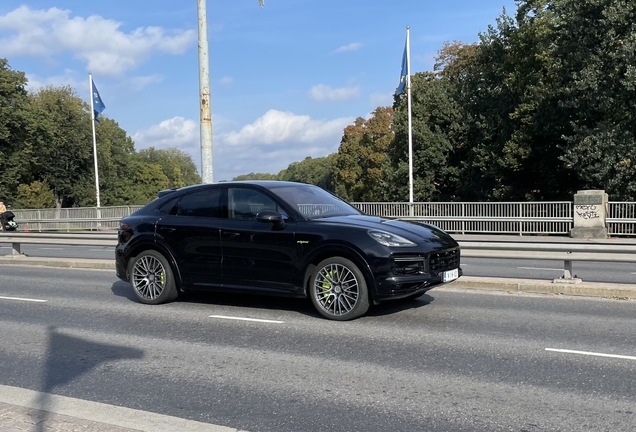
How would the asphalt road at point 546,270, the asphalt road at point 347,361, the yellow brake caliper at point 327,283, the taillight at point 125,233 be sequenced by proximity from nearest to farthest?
the asphalt road at point 347,361, the yellow brake caliper at point 327,283, the taillight at point 125,233, the asphalt road at point 546,270

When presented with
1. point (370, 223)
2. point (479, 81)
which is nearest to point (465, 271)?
point (370, 223)

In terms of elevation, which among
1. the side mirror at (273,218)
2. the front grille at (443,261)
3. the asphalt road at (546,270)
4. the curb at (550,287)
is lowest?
the asphalt road at (546,270)

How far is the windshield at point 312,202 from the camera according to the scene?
319 inches

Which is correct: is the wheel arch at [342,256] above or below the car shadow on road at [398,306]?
above

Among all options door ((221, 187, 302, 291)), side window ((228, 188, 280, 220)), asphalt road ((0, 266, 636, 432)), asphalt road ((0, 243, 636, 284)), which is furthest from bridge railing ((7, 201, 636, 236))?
asphalt road ((0, 266, 636, 432))

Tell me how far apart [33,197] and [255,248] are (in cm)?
5718

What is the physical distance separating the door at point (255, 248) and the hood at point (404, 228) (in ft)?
1.88

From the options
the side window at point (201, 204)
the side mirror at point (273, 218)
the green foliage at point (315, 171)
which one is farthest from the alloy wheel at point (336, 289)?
the green foliage at point (315, 171)

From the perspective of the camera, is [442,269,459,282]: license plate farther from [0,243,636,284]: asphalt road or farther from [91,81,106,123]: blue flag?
[91,81,106,123]: blue flag

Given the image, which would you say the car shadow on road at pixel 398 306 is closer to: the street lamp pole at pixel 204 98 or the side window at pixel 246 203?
the side window at pixel 246 203

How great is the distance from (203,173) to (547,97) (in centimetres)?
2352

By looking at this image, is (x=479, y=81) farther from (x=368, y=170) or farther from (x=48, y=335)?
(x=48, y=335)

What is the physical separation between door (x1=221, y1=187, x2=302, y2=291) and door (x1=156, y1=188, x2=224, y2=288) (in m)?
0.17

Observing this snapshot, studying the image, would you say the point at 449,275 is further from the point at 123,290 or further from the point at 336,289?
the point at 123,290
